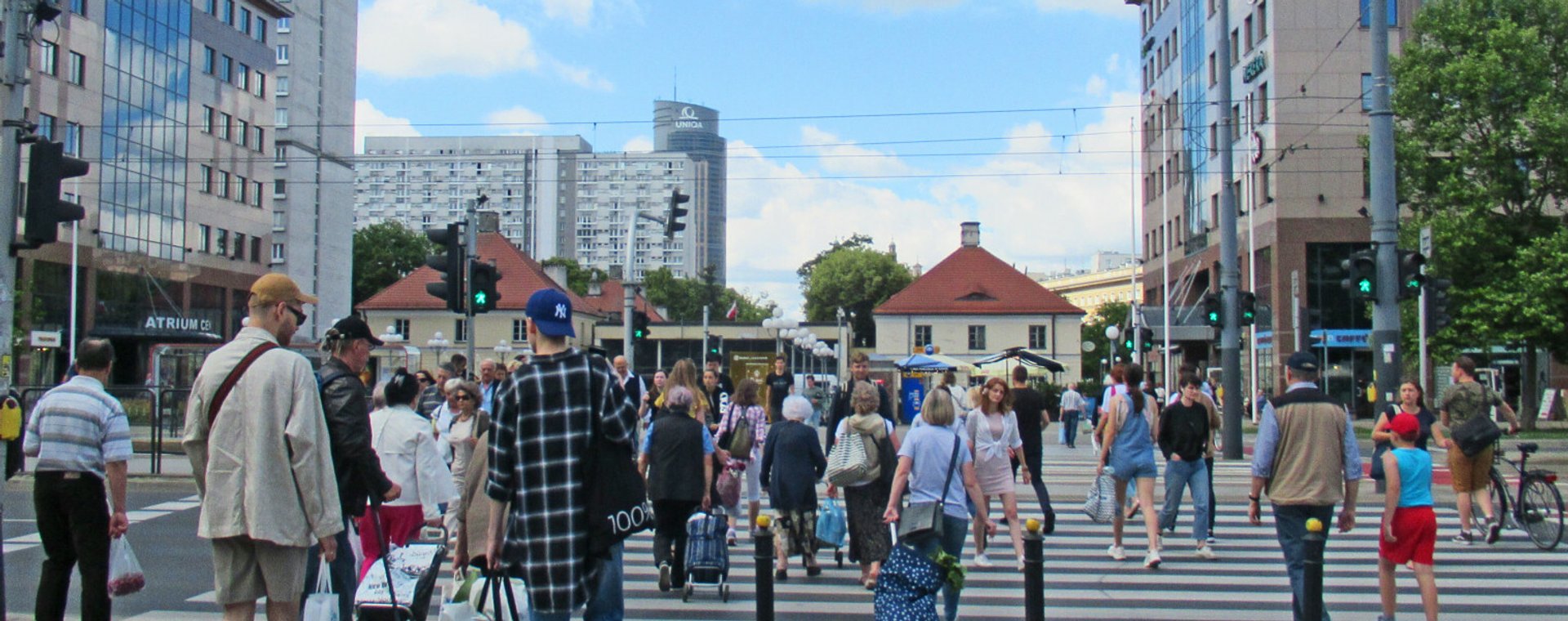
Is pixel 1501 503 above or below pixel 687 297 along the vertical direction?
below

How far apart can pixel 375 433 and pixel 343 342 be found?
173 centimetres

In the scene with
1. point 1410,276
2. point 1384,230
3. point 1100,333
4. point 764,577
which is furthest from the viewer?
point 1100,333

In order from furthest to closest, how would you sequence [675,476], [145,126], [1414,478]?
[145,126], [675,476], [1414,478]

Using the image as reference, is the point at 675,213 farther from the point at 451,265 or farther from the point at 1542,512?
the point at 1542,512

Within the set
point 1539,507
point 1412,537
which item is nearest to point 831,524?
point 1412,537

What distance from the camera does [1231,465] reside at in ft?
75.5

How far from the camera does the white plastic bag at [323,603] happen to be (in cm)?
579

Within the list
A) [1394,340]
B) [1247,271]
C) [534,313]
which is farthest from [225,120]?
[534,313]

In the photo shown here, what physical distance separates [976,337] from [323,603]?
231 ft

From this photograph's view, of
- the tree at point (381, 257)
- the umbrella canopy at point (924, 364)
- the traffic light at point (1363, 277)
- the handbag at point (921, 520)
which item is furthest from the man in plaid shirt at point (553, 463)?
the tree at point (381, 257)

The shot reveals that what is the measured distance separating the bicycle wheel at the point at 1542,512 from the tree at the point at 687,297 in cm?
10163

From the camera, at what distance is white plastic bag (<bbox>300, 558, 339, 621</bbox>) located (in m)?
5.79

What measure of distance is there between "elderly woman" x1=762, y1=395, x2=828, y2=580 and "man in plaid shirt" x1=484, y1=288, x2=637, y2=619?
17.8 ft

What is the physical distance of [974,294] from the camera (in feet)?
247
